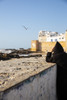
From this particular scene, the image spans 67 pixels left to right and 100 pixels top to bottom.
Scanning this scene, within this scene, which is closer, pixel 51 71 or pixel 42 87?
pixel 42 87

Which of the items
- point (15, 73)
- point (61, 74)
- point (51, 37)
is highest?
point (51, 37)

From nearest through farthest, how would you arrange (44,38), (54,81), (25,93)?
1. (25,93)
2. (54,81)
3. (44,38)

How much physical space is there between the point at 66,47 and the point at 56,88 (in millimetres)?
9438

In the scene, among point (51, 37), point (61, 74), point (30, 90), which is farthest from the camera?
point (51, 37)

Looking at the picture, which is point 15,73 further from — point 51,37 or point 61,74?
point 51,37

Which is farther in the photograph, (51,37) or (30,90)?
(51,37)

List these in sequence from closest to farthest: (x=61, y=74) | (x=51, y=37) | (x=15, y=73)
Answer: (x=15, y=73)
(x=61, y=74)
(x=51, y=37)

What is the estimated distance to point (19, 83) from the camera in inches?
69.4

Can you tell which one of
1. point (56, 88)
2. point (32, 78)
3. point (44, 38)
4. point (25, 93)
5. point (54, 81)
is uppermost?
point (44, 38)

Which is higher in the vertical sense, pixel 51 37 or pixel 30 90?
pixel 51 37

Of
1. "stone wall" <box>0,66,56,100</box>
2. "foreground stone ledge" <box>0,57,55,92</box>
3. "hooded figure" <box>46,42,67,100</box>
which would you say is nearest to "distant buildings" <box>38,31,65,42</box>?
"hooded figure" <box>46,42,67,100</box>

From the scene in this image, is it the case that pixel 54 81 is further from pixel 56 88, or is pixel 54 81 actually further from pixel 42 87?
pixel 42 87

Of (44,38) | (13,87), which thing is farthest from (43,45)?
(44,38)

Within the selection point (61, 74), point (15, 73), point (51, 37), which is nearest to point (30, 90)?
point (15, 73)
